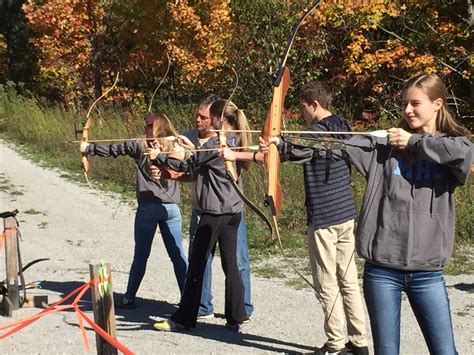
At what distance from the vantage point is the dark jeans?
18.3 feet

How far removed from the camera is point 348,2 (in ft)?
55.5

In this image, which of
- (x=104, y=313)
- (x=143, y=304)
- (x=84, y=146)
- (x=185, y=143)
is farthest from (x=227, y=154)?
(x=143, y=304)

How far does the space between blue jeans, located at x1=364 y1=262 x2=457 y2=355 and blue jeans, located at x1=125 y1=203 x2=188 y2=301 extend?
2967 millimetres

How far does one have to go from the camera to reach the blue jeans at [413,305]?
340 cm

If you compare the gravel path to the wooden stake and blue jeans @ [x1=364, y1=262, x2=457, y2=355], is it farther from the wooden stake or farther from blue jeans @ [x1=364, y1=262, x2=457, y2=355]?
blue jeans @ [x1=364, y1=262, x2=457, y2=355]

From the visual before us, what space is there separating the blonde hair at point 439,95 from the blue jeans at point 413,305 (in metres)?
0.59

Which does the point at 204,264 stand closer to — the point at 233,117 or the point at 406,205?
the point at 233,117

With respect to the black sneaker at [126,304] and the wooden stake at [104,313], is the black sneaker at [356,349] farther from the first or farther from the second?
the black sneaker at [126,304]

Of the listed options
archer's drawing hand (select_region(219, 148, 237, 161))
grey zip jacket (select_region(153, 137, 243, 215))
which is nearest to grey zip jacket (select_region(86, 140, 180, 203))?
grey zip jacket (select_region(153, 137, 243, 215))

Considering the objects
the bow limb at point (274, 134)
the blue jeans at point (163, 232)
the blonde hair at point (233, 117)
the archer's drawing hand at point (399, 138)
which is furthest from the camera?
the blue jeans at point (163, 232)

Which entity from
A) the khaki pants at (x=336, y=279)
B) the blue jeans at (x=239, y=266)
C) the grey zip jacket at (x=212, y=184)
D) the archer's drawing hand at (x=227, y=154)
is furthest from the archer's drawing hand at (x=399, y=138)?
the blue jeans at (x=239, y=266)

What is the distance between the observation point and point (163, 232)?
20.9 ft

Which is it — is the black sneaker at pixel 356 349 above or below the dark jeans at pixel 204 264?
below

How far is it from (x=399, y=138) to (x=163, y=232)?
3307 mm
